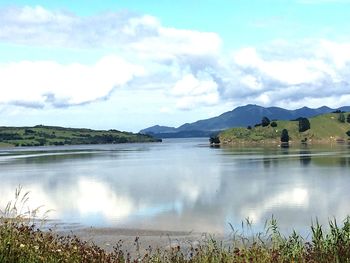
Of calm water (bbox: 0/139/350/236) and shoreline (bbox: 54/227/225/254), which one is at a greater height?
shoreline (bbox: 54/227/225/254)

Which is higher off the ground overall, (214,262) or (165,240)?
(214,262)

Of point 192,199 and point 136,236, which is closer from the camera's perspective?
point 136,236

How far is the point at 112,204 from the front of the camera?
52.2 metres

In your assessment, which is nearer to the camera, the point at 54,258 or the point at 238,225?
the point at 54,258

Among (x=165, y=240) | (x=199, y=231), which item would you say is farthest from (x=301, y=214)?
(x=165, y=240)

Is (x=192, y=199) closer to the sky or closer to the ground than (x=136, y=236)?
closer to the ground

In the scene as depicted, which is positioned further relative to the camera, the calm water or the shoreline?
the calm water

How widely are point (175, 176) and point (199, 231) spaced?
167 ft

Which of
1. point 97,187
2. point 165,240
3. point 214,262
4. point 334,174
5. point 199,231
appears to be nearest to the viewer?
point 214,262

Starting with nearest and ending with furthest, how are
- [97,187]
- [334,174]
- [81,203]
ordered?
[81,203] → [97,187] → [334,174]

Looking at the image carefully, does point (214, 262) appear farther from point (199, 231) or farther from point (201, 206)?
point (201, 206)

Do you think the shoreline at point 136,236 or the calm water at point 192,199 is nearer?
the shoreline at point 136,236

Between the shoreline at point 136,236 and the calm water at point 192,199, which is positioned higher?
the shoreline at point 136,236

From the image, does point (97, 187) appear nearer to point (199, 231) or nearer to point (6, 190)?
point (6, 190)
